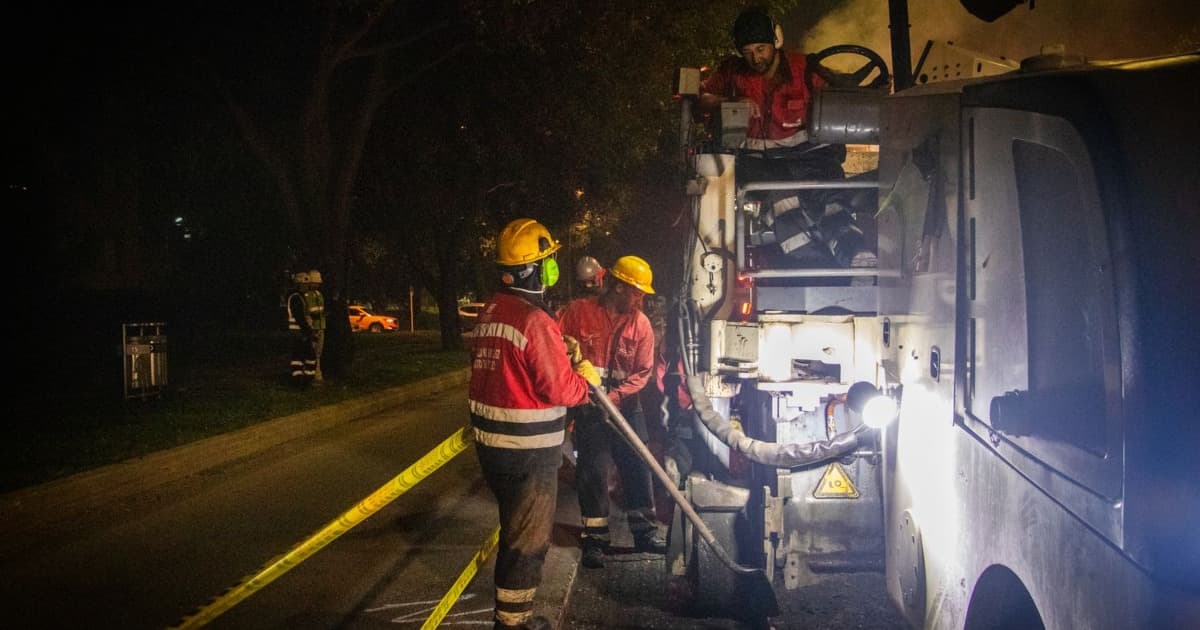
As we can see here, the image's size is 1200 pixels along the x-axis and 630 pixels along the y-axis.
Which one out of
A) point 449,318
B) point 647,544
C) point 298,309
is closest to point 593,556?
point 647,544

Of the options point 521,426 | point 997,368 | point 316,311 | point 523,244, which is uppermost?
point 523,244

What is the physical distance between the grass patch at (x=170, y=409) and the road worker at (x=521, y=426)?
5.65m

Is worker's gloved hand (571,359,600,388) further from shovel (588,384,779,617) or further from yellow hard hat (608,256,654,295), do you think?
yellow hard hat (608,256,654,295)

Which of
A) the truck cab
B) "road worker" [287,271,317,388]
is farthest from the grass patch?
the truck cab

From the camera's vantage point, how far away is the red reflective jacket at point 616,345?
6.94 meters

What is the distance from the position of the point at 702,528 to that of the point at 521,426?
52.7 inches

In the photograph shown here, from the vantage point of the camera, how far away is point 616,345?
7.02 metres

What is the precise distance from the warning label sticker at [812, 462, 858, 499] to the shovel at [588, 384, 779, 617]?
609 millimetres

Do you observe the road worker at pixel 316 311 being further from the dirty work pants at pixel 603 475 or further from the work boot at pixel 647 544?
the work boot at pixel 647 544

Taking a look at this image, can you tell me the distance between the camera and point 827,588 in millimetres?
5902

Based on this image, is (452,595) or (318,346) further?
(318,346)

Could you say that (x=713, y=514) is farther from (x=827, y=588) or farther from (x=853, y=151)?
(x=853, y=151)

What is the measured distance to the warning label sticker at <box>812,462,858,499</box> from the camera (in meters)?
4.93

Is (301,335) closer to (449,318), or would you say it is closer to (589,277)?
(589,277)
